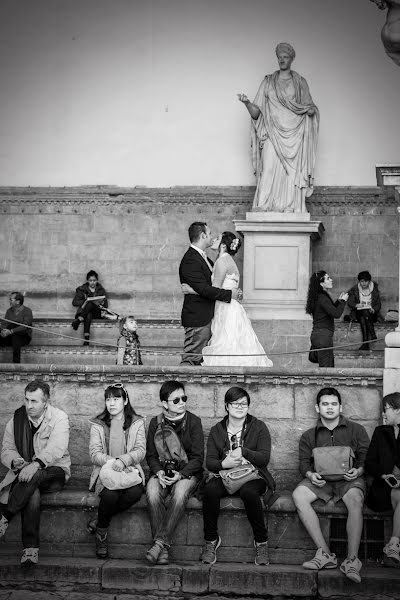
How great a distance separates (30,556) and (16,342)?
7.05m

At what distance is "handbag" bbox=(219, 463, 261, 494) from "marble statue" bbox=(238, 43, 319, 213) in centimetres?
759

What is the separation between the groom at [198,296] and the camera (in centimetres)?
1269

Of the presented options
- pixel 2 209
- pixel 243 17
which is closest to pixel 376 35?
pixel 243 17

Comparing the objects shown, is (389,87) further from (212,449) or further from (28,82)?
(212,449)

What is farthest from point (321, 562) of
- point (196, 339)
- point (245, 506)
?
point (196, 339)

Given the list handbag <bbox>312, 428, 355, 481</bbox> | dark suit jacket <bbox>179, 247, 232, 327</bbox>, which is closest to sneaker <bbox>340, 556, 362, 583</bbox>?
handbag <bbox>312, 428, 355, 481</bbox>

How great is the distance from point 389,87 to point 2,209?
5909 millimetres

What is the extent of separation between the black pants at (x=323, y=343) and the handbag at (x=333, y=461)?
140 inches

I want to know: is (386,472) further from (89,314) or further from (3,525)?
(89,314)

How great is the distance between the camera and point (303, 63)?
61.3ft

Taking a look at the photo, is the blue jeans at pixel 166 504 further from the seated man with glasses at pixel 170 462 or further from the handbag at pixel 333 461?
the handbag at pixel 333 461

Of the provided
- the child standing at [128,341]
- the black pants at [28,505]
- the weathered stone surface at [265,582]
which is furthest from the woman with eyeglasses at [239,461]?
the child standing at [128,341]

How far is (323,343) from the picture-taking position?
14297mm

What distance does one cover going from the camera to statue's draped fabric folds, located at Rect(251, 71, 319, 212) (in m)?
17.6
